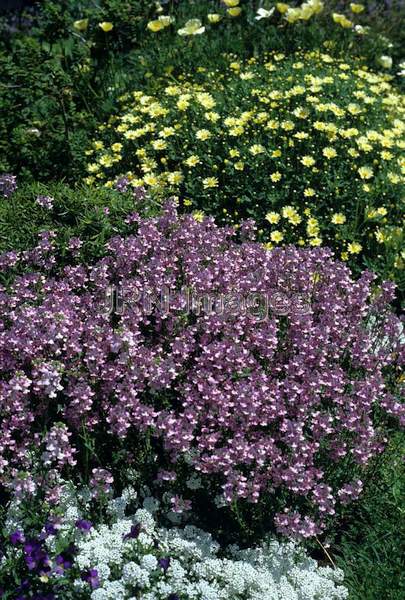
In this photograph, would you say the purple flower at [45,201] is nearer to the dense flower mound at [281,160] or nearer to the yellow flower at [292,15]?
the dense flower mound at [281,160]

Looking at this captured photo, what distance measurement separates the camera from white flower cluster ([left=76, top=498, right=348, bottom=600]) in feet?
9.42

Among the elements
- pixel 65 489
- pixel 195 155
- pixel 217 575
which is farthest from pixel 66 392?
pixel 195 155

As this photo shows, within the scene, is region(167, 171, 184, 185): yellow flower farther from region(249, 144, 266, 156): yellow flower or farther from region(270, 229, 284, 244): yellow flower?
region(270, 229, 284, 244): yellow flower

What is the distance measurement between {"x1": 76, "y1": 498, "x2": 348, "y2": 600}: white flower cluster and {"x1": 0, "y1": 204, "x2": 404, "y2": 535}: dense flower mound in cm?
20

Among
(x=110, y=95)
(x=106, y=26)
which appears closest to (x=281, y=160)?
(x=110, y=95)

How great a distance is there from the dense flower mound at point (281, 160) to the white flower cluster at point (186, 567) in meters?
2.11

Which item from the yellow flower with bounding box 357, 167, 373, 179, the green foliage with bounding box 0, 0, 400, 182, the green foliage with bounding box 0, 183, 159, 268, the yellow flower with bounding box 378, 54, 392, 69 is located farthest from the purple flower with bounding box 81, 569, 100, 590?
the yellow flower with bounding box 378, 54, 392, 69

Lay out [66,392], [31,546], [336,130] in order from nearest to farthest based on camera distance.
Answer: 1. [31,546]
2. [66,392]
3. [336,130]

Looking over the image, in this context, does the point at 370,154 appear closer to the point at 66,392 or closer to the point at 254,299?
the point at 254,299

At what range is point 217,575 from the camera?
118 inches

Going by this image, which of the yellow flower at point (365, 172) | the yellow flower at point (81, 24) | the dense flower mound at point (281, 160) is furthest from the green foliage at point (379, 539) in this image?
the yellow flower at point (81, 24)

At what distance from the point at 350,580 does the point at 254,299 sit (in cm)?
127

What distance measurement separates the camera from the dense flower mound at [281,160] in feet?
16.2

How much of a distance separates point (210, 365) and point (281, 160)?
2152 millimetres
